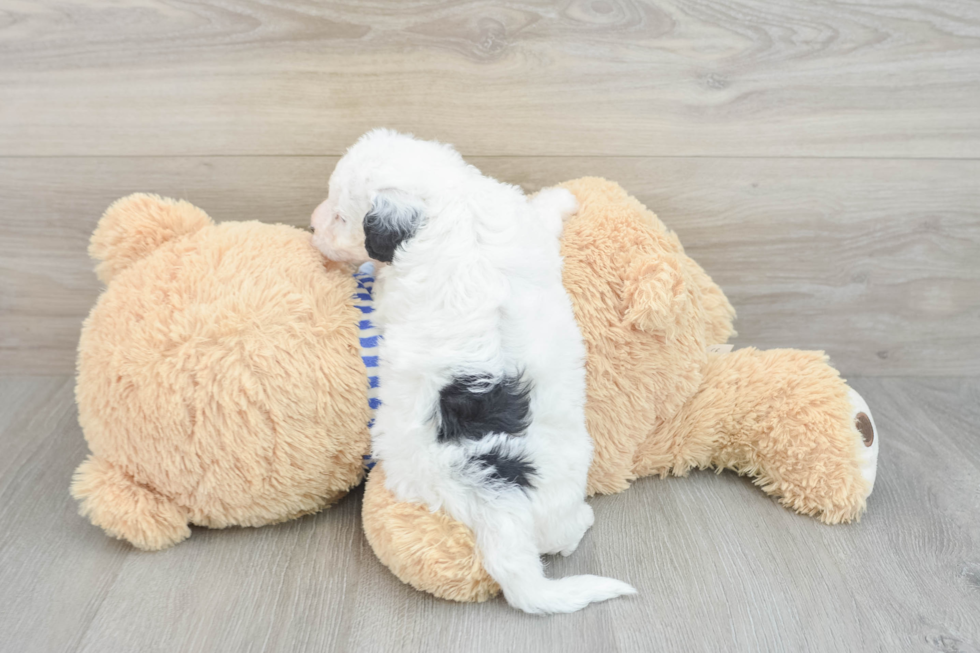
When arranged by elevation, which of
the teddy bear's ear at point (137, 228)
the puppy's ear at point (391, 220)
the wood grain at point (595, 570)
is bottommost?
the wood grain at point (595, 570)

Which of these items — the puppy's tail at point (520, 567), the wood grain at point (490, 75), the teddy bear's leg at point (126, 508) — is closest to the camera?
the puppy's tail at point (520, 567)

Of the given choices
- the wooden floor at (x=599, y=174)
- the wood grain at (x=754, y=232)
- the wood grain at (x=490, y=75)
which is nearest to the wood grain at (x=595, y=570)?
the wooden floor at (x=599, y=174)

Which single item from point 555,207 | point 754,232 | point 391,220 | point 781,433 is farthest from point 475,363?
point 754,232

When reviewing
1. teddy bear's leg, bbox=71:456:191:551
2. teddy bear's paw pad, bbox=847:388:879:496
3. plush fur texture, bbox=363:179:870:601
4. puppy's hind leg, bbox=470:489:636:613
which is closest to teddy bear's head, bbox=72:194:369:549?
teddy bear's leg, bbox=71:456:191:551

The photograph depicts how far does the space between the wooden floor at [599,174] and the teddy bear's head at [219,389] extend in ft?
0.26

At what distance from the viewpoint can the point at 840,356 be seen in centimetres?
131

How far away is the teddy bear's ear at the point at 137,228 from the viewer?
935mm

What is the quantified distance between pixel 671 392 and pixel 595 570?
0.87ft

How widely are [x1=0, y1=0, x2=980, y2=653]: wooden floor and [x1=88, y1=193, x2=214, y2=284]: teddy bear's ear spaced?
186 millimetres

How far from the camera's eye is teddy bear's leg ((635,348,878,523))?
93 centimetres

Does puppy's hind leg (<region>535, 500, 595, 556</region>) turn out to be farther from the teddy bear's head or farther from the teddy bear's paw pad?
the teddy bear's paw pad

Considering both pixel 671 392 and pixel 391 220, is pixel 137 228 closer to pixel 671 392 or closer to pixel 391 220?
pixel 391 220

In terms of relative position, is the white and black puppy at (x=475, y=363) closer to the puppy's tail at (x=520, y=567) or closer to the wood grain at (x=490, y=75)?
the puppy's tail at (x=520, y=567)

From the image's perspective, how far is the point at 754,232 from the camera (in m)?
1.19
